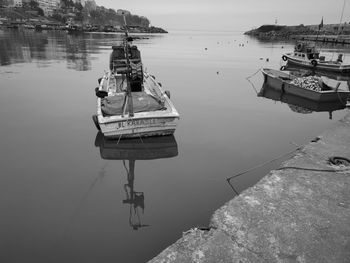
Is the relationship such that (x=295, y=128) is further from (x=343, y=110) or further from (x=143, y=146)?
(x=143, y=146)

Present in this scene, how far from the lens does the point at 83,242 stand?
5.61m

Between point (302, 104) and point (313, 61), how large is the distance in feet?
54.0

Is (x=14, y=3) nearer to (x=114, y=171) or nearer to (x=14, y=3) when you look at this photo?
(x=14, y=3)

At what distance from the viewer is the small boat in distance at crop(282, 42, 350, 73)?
28391 mm

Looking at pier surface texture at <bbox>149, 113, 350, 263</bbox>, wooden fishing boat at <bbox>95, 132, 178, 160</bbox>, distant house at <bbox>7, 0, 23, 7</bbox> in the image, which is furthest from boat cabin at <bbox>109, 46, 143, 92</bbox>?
distant house at <bbox>7, 0, 23, 7</bbox>

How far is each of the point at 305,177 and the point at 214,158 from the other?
3781mm

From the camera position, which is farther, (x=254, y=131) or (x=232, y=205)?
(x=254, y=131)

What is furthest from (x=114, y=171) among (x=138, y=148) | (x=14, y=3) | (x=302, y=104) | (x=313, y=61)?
(x=14, y=3)

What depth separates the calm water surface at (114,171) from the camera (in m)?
5.71

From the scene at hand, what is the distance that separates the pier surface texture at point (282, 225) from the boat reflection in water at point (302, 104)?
10919 millimetres

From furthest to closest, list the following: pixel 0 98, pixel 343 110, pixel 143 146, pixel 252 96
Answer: pixel 252 96 < pixel 343 110 < pixel 0 98 < pixel 143 146

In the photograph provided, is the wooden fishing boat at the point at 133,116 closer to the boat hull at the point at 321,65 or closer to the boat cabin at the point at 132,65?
the boat cabin at the point at 132,65

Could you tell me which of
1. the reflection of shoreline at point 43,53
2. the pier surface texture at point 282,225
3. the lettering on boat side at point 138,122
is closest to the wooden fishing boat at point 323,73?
the lettering on boat side at point 138,122

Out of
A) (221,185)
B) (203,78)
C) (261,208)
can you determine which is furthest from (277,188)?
(203,78)
